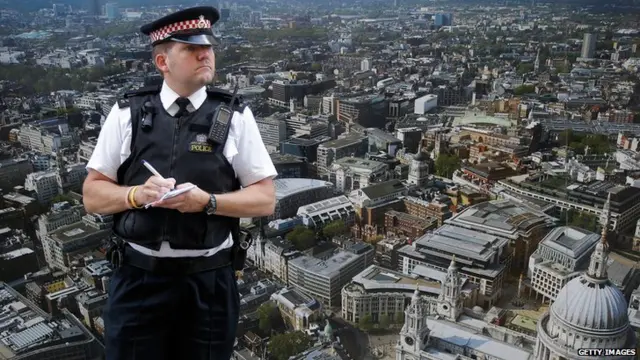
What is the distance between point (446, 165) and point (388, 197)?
9.65 ft

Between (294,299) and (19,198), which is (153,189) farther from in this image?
(19,198)

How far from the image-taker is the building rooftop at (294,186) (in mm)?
11492

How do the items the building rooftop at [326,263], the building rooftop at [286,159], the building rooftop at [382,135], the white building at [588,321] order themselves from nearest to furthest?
the white building at [588,321] → the building rooftop at [326,263] → the building rooftop at [286,159] → the building rooftop at [382,135]

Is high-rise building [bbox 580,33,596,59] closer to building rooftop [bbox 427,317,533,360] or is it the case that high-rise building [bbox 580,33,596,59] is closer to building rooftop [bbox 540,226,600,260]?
building rooftop [bbox 540,226,600,260]

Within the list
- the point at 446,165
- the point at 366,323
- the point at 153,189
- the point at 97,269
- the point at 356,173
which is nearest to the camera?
the point at 153,189

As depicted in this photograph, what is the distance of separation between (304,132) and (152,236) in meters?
14.9

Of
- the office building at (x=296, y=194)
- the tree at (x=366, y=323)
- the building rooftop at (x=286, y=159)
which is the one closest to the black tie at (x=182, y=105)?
the tree at (x=366, y=323)

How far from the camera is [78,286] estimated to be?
8375 mm

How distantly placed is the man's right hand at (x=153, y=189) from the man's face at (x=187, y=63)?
0.83 ft

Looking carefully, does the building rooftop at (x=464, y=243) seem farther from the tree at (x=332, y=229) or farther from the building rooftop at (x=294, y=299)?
the building rooftop at (x=294, y=299)

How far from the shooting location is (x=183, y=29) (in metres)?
1.27

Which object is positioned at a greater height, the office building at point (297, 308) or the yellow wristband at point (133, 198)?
the yellow wristband at point (133, 198)

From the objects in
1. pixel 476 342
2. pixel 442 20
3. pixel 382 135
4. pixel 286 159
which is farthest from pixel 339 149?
pixel 442 20

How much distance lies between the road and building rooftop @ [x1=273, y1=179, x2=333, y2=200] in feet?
12.5
